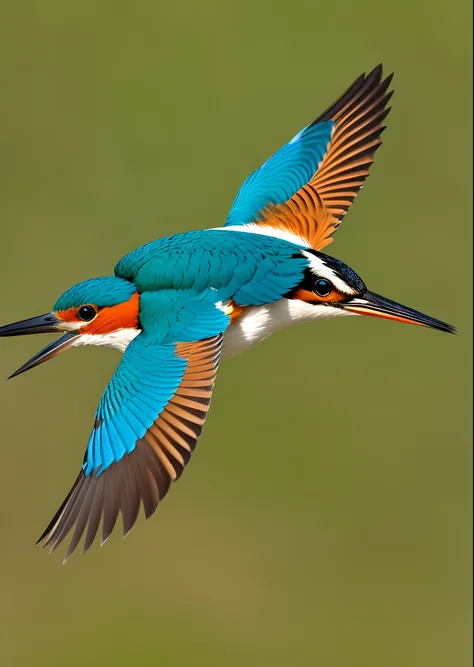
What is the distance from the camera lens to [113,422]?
2.63m

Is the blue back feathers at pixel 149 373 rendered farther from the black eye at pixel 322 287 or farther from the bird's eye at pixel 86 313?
the black eye at pixel 322 287

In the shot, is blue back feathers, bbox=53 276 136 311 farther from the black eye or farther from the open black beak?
the black eye

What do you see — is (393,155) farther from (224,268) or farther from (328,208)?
(224,268)

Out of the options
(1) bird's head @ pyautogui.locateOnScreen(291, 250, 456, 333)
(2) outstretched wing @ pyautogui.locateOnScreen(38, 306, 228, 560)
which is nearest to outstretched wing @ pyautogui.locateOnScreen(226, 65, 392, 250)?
(1) bird's head @ pyautogui.locateOnScreen(291, 250, 456, 333)

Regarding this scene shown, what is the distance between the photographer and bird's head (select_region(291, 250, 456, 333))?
282 centimetres

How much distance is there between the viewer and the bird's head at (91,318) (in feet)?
9.01

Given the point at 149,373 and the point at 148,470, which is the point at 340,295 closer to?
the point at 149,373

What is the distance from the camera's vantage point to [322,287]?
9.27ft

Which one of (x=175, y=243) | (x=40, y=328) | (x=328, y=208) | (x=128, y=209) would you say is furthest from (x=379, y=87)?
(x=128, y=209)

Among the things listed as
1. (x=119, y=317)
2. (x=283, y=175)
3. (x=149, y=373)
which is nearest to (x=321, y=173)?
(x=283, y=175)

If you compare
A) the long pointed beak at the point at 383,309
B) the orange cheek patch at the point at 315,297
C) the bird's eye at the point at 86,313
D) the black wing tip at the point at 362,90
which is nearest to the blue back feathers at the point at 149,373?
the bird's eye at the point at 86,313

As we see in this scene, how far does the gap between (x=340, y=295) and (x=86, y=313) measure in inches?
19.8

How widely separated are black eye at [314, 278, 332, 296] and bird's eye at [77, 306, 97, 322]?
0.44 m

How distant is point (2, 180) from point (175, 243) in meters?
2.41
